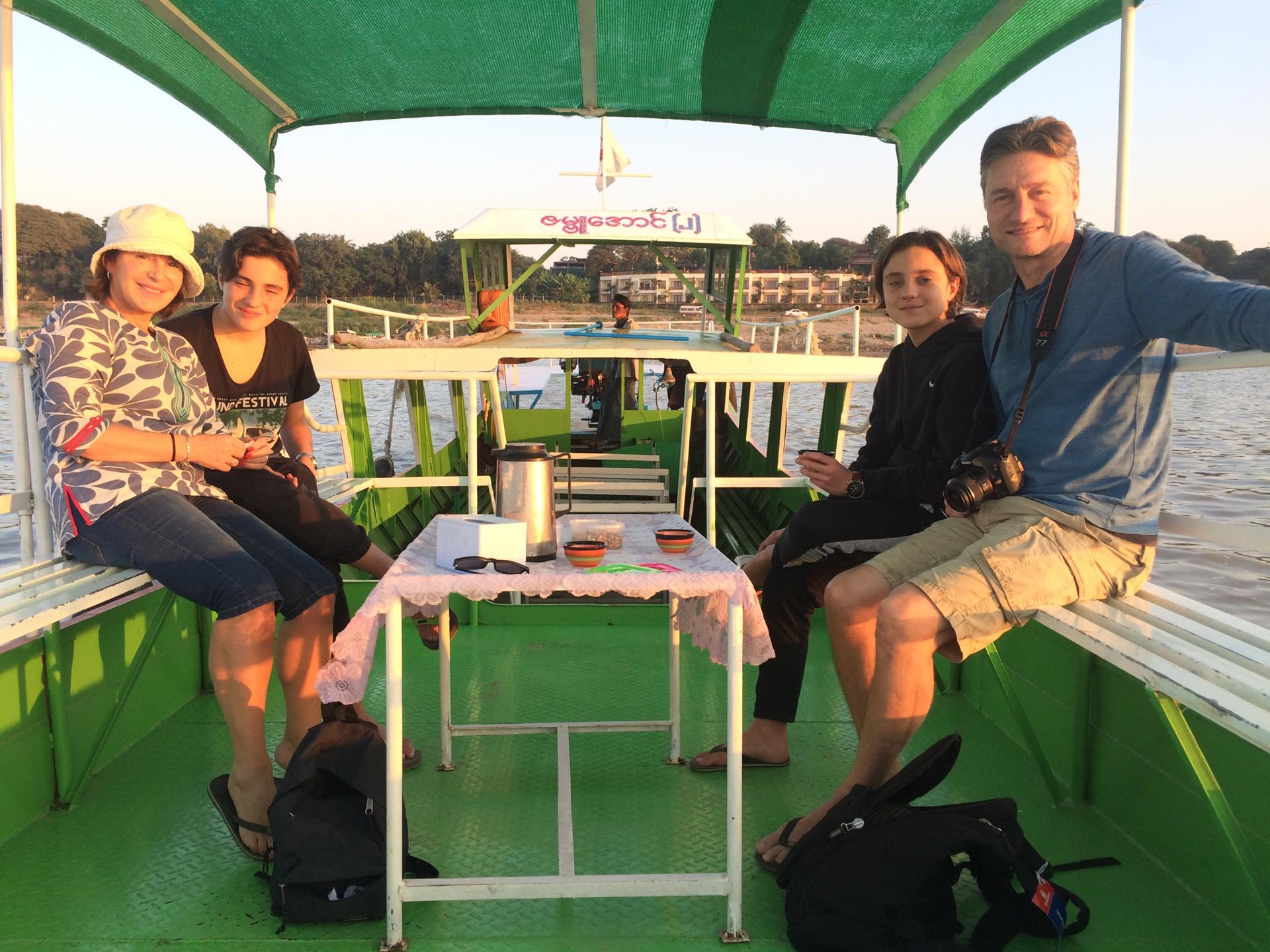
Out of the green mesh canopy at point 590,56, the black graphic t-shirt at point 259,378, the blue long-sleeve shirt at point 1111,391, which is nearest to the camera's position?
the blue long-sleeve shirt at point 1111,391

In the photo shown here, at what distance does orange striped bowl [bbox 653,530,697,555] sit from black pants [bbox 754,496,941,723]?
0.68 metres

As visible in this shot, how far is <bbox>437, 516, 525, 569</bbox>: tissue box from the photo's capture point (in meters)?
2.25

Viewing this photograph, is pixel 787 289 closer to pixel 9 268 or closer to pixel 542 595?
pixel 9 268

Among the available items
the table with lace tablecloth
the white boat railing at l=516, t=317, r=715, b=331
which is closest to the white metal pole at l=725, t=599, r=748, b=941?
the table with lace tablecloth

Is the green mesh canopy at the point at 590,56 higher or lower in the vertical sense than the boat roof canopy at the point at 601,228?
higher

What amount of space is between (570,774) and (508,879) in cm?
92

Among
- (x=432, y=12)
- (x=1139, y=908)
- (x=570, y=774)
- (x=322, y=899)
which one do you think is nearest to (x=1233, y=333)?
(x=1139, y=908)

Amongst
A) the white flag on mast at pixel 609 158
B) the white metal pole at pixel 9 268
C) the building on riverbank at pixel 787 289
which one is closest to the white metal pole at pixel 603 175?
the white flag on mast at pixel 609 158

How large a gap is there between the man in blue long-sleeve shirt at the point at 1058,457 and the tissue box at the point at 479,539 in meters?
0.93

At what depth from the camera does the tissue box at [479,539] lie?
7.39ft

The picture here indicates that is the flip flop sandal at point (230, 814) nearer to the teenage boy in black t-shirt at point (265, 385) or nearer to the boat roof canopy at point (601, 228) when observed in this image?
the teenage boy in black t-shirt at point (265, 385)

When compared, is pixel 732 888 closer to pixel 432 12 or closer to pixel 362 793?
pixel 362 793

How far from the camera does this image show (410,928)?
230cm

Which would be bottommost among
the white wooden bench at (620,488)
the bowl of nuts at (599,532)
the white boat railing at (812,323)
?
the white wooden bench at (620,488)
